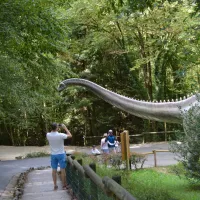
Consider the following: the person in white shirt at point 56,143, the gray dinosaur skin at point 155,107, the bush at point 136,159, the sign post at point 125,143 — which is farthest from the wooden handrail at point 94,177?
the bush at point 136,159

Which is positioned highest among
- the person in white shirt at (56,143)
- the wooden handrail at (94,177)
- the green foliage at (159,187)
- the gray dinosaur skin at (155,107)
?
the gray dinosaur skin at (155,107)

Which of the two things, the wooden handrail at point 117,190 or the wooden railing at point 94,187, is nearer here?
the wooden handrail at point 117,190

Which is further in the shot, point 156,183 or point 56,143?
point 156,183

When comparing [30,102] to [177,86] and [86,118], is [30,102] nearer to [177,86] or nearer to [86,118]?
[177,86]

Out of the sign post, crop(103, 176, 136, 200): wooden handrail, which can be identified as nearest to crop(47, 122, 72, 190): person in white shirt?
the sign post

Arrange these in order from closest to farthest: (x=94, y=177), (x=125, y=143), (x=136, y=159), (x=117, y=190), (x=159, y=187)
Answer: (x=117, y=190)
(x=94, y=177)
(x=159, y=187)
(x=125, y=143)
(x=136, y=159)

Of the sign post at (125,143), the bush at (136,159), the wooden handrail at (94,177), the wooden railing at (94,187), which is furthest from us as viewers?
the bush at (136,159)

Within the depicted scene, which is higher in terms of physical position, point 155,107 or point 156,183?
point 155,107

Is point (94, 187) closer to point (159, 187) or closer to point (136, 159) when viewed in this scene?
point (159, 187)

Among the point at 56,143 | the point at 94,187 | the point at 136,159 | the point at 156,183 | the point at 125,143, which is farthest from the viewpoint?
the point at 136,159

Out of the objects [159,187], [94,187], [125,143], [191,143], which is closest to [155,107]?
[191,143]

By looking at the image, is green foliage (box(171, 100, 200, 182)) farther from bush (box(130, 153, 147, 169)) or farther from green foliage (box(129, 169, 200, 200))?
bush (box(130, 153, 147, 169))

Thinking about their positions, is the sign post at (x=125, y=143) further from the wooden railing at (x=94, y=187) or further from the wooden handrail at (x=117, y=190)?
the wooden handrail at (x=117, y=190)

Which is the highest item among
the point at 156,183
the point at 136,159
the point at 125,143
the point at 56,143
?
the point at 56,143
